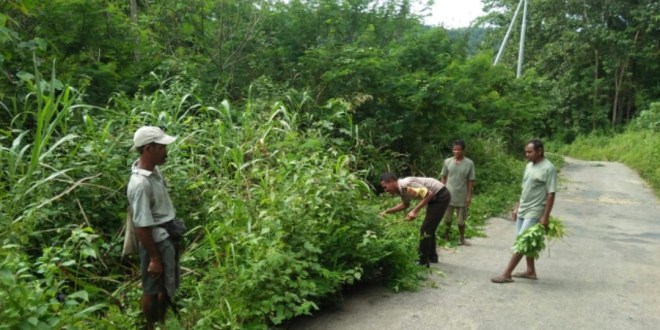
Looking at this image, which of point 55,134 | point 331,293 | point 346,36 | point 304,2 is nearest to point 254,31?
point 304,2

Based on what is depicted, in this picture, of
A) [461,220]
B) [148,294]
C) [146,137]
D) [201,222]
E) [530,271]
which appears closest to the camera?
[146,137]

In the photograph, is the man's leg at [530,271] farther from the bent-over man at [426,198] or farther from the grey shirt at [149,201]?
the grey shirt at [149,201]

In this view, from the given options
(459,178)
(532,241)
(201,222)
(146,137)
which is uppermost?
(146,137)

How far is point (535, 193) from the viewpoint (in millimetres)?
6207

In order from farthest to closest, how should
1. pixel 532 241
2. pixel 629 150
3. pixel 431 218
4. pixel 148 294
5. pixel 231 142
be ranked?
pixel 629 150 → pixel 231 142 → pixel 431 218 → pixel 532 241 → pixel 148 294

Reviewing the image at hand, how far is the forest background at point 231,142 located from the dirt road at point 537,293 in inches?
13.9

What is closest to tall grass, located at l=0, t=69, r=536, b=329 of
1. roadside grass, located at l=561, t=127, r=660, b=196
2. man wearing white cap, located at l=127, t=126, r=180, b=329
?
man wearing white cap, located at l=127, t=126, r=180, b=329

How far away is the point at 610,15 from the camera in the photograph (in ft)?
107

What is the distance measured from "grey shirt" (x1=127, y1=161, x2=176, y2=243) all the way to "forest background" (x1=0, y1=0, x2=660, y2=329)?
67cm

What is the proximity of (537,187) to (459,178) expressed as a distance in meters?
1.87

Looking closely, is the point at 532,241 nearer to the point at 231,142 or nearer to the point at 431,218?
the point at 431,218

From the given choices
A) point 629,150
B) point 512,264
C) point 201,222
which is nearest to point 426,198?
point 512,264

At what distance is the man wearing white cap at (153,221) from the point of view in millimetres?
3812

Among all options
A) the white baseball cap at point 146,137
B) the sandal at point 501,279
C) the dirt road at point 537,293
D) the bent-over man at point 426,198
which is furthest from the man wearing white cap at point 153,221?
the sandal at point 501,279
